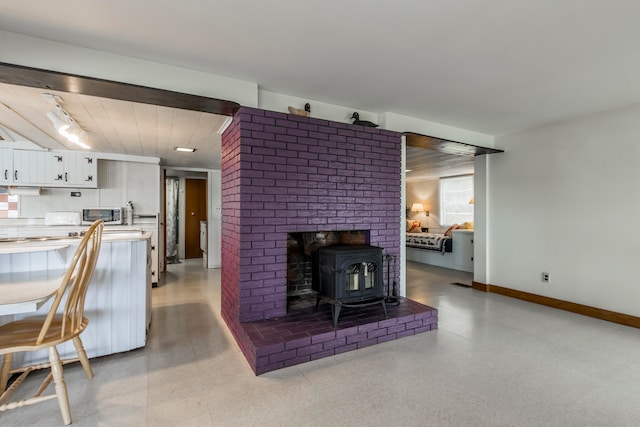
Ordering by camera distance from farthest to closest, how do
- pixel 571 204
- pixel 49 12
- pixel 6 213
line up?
pixel 6 213
pixel 571 204
pixel 49 12

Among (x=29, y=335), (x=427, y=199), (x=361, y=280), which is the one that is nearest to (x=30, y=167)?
(x=29, y=335)

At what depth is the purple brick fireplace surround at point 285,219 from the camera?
2.49m

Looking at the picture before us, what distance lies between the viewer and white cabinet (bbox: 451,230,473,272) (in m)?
6.04

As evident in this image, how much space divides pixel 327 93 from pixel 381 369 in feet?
8.46

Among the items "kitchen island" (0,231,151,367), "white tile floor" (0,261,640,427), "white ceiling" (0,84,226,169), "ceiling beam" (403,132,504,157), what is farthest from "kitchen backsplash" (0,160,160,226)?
"ceiling beam" (403,132,504,157)

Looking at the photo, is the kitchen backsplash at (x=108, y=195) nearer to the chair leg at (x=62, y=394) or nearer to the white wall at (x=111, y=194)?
the white wall at (x=111, y=194)

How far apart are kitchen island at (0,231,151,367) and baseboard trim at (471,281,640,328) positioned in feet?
15.6

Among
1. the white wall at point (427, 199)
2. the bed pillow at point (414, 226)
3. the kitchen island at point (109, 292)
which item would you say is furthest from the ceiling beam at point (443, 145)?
the bed pillow at point (414, 226)

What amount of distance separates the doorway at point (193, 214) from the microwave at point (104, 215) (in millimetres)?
2807

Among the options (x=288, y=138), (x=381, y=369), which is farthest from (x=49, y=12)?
(x=381, y=369)

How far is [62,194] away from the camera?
460cm

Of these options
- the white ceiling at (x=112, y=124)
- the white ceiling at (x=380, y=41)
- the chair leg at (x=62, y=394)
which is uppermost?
the white ceiling at (x=380, y=41)

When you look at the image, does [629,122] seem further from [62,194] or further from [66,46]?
[62,194]

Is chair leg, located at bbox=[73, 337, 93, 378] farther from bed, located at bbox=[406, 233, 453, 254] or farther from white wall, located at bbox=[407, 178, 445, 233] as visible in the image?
white wall, located at bbox=[407, 178, 445, 233]
